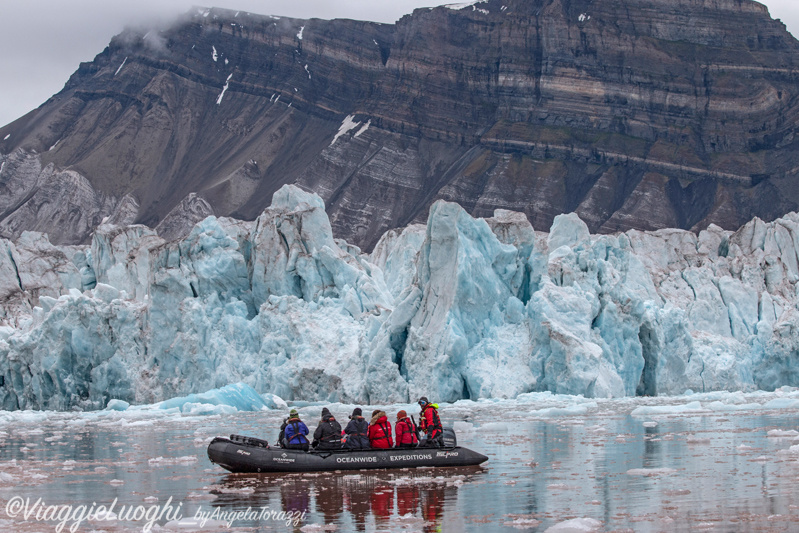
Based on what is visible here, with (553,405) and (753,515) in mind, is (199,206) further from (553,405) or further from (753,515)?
(753,515)

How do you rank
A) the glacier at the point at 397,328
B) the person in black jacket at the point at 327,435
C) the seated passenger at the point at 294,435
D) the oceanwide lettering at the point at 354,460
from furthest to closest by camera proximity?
the glacier at the point at 397,328 → the seated passenger at the point at 294,435 → the person in black jacket at the point at 327,435 → the oceanwide lettering at the point at 354,460

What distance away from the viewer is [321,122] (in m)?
126

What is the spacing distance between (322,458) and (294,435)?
2.10ft

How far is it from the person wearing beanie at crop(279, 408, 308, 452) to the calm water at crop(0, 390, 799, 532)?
72cm

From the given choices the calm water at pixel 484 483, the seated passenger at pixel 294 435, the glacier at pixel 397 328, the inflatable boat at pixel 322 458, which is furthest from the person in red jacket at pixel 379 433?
the glacier at pixel 397 328

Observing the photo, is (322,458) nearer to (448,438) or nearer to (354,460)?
(354,460)

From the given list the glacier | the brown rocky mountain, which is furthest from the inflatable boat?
the brown rocky mountain

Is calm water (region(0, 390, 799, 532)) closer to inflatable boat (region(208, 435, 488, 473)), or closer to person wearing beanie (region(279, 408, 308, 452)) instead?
inflatable boat (region(208, 435, 488, 473))

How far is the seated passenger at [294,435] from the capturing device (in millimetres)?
14414

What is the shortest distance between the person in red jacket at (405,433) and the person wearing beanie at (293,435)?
1416 mm

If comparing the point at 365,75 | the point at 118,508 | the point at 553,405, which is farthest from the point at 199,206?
the point at 118,508

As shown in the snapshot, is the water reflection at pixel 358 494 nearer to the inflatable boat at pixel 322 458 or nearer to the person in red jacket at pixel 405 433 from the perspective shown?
the inflatable boat at pixel 322 458

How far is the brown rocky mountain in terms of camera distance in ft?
350

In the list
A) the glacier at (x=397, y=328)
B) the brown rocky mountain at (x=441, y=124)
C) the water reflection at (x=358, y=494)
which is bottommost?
the water reflection at (x=358, y=494)
